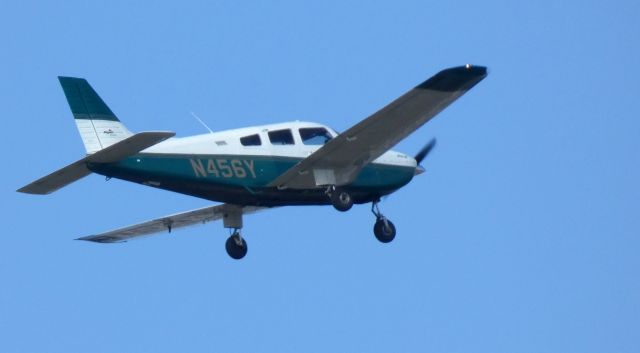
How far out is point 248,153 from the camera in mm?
39656

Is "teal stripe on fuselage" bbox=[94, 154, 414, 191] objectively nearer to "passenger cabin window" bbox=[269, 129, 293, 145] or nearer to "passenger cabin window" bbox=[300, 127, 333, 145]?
"passenger cabin window" bbox=[269, 129, 293, 145]

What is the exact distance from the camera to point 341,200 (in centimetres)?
3994

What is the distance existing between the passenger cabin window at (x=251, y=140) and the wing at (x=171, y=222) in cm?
268

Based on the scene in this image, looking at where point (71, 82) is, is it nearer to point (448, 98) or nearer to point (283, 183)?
point (283, 183)

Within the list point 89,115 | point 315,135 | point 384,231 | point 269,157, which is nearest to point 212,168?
point 269,157

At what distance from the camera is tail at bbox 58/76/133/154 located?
125ft

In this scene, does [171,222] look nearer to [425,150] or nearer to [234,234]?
[234,234]

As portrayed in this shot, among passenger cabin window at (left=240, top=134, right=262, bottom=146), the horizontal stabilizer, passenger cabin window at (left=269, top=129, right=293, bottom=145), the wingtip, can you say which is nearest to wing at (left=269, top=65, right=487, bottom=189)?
the wingtip

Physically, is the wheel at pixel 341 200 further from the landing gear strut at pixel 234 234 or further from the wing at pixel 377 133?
the landing gear strut at pixel 234 234

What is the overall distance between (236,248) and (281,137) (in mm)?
3129

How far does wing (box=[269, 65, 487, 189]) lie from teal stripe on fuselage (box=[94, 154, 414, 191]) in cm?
29

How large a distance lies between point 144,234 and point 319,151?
6113 mm

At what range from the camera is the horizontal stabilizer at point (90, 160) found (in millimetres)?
37438

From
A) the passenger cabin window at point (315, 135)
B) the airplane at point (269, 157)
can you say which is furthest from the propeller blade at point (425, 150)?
the passenger cabin window at point (315, 135)
